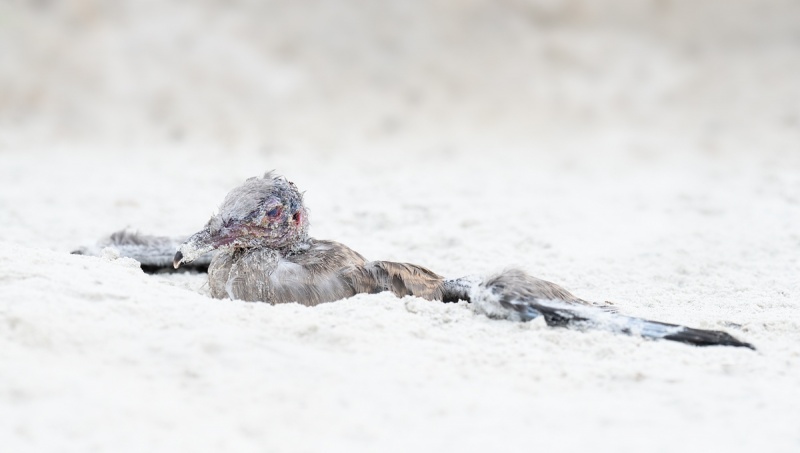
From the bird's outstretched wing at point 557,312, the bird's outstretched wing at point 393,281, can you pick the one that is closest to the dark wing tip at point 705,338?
the bird's outstretched wing at point 557,312

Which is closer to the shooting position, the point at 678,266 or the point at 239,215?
the point at 239,215

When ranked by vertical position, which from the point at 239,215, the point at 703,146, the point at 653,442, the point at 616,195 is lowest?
the point at 653,442

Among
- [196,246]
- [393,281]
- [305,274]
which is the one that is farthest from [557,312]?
[196,246]

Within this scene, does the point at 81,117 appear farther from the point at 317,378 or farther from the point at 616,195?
the point at 317,378

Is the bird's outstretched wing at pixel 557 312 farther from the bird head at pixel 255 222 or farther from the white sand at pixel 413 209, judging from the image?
the bird head at pixel 255 222

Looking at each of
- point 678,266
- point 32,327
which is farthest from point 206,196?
point 32,327

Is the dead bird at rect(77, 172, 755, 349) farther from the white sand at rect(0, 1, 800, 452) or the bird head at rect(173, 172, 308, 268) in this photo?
the white sand at rect(0, 1, 800, 452)
